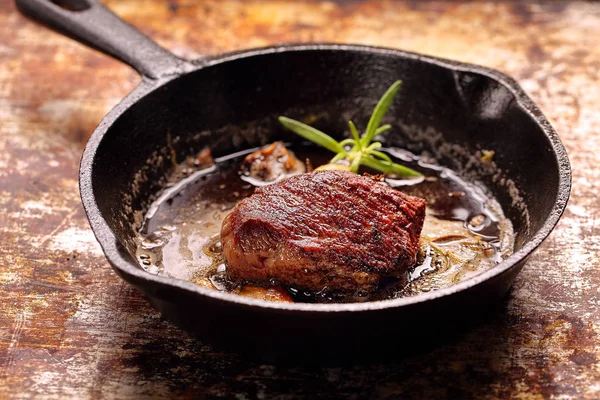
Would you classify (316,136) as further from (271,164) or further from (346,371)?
(346,371)

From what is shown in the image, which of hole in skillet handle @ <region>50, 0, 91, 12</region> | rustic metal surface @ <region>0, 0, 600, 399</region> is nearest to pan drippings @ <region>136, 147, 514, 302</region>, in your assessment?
rustic metal surface @ <region>0, 0, 600, 399</region>

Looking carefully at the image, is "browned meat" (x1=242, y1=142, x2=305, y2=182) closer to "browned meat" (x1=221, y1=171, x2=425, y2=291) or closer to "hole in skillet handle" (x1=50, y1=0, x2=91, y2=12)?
"browned meat" (x1=221, y1=171, x2=425, y2=291)

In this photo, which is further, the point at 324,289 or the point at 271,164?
the point at 271,164

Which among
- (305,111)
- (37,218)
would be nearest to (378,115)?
(305,111)

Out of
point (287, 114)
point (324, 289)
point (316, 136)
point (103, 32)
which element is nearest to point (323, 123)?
point (287, 114)

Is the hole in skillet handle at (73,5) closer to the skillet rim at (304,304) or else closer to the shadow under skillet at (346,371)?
the skillet rim at (304,304)

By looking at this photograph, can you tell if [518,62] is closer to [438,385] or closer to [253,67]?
[253,67]
